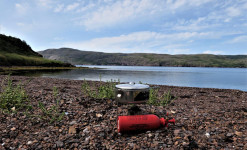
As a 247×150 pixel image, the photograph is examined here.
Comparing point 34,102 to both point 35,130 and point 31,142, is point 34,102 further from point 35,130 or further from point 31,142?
point 31,142

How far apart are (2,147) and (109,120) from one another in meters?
3.23

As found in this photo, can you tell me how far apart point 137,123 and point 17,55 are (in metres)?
91.8

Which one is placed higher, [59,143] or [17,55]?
[17,55]

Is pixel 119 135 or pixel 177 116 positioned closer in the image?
pixel 119 135

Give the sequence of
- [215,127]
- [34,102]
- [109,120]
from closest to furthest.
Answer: [215,127]
[109,120]
[34,102]

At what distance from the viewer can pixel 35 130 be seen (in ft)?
17.9

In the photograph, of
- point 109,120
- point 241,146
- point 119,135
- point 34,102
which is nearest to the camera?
point 241,146

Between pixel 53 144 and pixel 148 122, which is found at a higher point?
pixel 148 122

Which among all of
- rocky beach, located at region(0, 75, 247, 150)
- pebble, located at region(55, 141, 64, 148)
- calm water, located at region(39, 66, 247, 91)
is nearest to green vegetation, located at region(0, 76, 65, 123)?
rocky beach, located at region(0, 75, 247, 150)

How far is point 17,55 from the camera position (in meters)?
80.1

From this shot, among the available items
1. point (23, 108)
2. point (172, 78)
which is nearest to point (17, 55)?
point (172, 78)

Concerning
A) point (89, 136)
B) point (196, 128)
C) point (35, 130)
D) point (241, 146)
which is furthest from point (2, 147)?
point (241, 146)

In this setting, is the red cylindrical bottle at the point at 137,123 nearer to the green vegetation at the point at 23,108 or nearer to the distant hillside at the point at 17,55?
the green vegetation at the point at 23,108

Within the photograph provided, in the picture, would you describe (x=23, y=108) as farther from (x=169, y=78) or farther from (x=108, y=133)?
(x=169, y=78)
